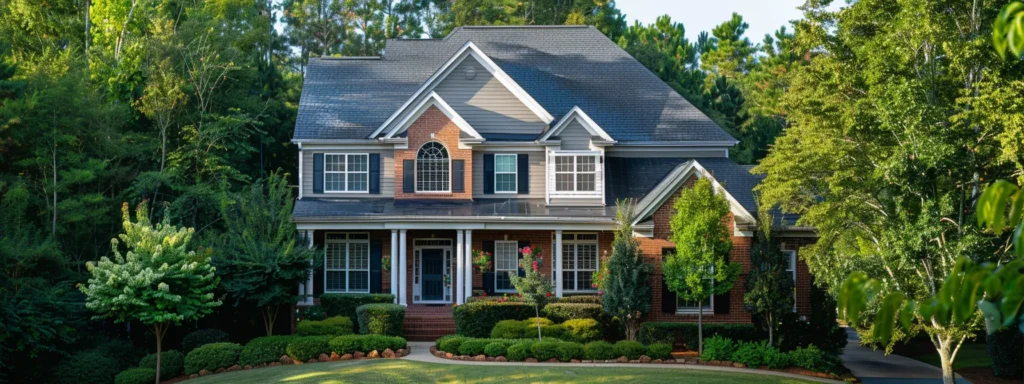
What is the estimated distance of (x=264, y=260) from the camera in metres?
28.1

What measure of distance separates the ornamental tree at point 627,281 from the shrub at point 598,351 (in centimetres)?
218

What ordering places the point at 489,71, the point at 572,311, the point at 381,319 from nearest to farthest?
Result: the point at 381,319, the point at 572,311, the point at 489,71

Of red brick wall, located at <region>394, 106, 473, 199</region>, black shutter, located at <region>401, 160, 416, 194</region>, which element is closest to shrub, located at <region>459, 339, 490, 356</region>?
red brick wall, located at <region>394, 106, 473, 199</region>

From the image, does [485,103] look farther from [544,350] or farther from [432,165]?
[544,350]

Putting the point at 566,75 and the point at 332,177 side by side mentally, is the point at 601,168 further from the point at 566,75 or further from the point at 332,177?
the point at 332,177

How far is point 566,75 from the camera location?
36438 mm

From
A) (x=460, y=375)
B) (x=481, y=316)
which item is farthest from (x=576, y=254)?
(x=460, y=375)

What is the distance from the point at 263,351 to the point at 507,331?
6.25 metres

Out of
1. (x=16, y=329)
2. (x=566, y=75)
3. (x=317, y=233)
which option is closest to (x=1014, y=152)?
(x=566, y=75)

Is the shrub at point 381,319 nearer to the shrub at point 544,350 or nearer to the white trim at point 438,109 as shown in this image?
the shrub at point 544,350

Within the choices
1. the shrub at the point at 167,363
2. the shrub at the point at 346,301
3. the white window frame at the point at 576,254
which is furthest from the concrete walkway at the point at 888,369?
the shrub at the point at 167,363

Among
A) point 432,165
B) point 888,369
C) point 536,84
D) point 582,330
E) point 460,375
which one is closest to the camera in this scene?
point 460,375

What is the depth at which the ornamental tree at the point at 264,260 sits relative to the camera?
90.9 feet

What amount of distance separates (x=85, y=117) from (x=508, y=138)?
13096 millimetres
